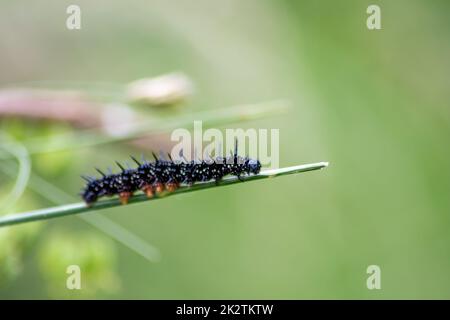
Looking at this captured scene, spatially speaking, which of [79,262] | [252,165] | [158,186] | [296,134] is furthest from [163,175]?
[296,134]

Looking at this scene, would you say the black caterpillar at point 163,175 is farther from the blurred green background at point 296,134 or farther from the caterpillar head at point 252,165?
the blurred green background at point 296,134

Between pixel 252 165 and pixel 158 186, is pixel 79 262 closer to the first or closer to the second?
pixel 158 186

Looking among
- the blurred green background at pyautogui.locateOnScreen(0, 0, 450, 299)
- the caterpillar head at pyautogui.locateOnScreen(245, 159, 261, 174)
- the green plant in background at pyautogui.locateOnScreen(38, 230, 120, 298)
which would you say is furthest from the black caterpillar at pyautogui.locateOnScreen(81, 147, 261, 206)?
the blurred green background at pyautogui.locateOnScreen(0, 0, 450, 299)

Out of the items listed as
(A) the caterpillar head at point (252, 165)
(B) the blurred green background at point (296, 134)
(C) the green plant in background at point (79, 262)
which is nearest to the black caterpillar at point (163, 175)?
(A) the caterpillar head at point (252, 165)

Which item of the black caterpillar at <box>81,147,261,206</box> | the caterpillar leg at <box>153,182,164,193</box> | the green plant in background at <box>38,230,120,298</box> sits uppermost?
the black caterpillar at <box>81,147,261,206</box>

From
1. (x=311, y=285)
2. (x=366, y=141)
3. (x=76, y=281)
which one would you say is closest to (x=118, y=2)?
(x=366, y=141)

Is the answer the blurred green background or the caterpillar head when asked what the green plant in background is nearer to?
the caterpillar head
